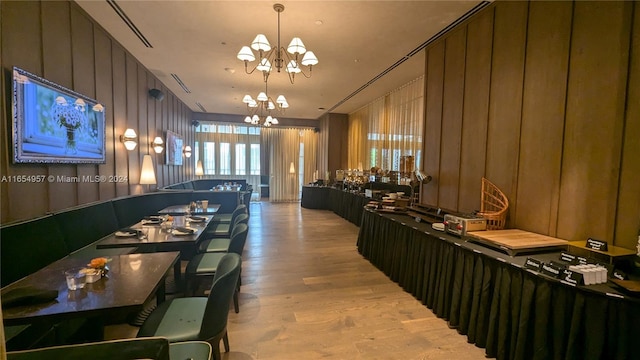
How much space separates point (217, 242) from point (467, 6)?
13.7 ft

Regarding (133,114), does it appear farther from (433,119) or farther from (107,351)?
(433,119)

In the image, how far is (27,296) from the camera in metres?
1.59

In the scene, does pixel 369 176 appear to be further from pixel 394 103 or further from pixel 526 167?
pixel 526 167

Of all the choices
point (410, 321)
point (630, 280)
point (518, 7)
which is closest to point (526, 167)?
point (630, 280)

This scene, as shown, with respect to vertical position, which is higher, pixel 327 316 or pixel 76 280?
pixel 76 280

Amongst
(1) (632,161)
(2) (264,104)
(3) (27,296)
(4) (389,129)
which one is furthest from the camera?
(4) (389,129)

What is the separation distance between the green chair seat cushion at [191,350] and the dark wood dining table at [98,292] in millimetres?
308

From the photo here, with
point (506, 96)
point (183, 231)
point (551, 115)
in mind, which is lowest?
point (183, 231)

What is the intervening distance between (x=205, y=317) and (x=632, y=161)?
3147mm

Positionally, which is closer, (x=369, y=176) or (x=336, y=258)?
(x=336, y=258)

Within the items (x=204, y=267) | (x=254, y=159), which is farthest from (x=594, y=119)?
(x=254, y=159)

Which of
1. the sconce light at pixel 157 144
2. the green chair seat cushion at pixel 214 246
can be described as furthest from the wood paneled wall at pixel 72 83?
the green chair seat cushion at pixel 214 246

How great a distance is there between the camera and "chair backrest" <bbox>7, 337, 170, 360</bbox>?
47.8 inches

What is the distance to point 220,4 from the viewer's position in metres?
3.31
